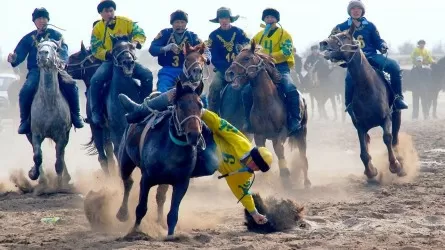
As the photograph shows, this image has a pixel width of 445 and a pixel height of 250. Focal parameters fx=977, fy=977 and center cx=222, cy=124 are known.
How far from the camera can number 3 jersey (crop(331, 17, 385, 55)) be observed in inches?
582

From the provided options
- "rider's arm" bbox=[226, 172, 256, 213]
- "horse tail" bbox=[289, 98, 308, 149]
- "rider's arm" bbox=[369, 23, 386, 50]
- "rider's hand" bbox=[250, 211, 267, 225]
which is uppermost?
"rider's arm" bbox=[369, 23, 386, 50]

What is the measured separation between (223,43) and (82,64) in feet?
7.44

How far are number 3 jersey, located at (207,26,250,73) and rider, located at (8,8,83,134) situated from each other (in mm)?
2464

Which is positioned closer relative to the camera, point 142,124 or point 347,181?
point 142,124

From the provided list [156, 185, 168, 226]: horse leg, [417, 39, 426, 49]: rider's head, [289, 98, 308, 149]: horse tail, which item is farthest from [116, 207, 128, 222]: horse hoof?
[417, 39, 426, 49]: rider's head

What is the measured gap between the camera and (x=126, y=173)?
1078cm

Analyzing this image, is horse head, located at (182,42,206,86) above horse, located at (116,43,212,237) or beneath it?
above

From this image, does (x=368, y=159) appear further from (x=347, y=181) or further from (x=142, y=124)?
(x=142, y=124)

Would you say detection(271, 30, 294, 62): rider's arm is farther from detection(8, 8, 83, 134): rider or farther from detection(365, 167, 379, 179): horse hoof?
detection(8, 8, 83, 134): rider

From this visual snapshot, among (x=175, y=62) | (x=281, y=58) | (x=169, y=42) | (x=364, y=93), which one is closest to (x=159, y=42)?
(x=169, y=42)

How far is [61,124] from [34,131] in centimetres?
39

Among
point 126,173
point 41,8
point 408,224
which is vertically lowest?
point 408,224

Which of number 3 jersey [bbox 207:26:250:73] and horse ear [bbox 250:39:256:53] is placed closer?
horse ear [bbox 250:39:256:53]

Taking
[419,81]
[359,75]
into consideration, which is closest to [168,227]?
[359,75]
